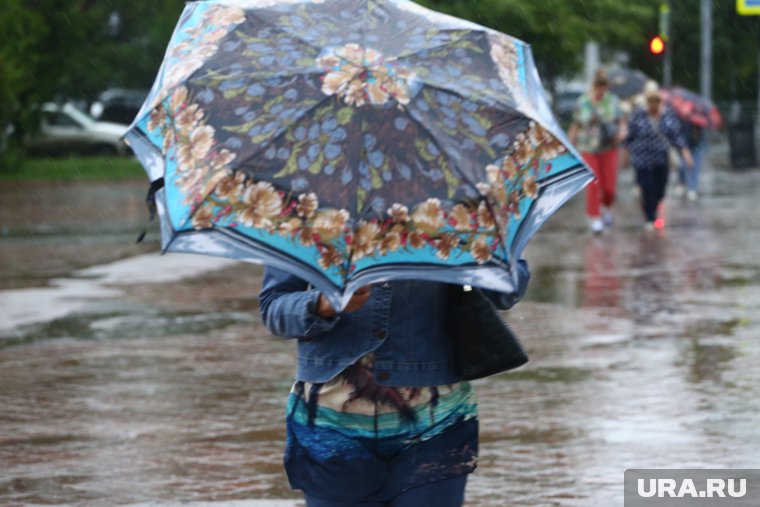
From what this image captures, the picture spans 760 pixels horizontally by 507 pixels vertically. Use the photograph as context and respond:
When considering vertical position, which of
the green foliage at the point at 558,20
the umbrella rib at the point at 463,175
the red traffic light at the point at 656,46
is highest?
the green foliage at the point at 558,20

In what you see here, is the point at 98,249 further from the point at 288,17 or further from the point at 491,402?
the point at 288,17

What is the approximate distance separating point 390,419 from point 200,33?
3.32 ft

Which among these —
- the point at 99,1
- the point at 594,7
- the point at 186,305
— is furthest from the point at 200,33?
the point at 99,1

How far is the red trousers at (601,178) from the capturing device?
18484mm

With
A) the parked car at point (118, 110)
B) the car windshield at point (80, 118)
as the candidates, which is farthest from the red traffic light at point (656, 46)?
the parked car at point (118, 110)

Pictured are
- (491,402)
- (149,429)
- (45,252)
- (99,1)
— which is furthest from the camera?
(99,1)

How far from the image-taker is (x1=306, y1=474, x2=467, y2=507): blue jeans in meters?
3.75

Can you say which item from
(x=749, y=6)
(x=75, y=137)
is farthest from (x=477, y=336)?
(x=75, y=137)

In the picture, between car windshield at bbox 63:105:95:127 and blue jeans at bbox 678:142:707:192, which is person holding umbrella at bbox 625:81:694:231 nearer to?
blue jeans at bbox 678:142:707:192

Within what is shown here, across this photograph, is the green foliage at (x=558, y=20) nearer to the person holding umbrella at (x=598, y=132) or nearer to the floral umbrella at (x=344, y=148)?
the person holding umbrella at (x=598, y=132)

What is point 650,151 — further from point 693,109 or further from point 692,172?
point 693,109

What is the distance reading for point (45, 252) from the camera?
17562 millimetres

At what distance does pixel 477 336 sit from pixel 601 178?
15.0 meters

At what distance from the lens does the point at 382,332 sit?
12.4 ft
